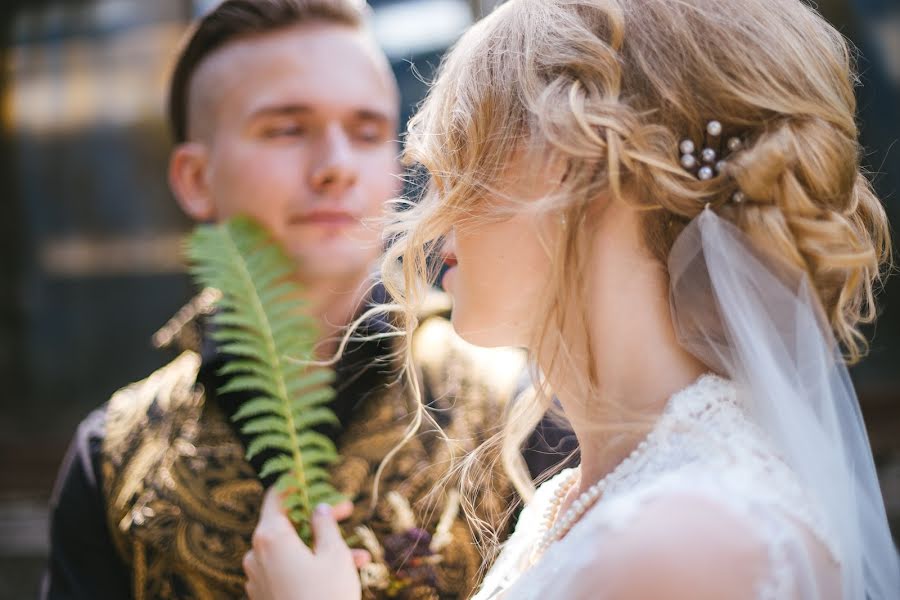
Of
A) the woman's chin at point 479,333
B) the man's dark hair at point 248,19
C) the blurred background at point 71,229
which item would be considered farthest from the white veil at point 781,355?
the blurred background at point 71,229

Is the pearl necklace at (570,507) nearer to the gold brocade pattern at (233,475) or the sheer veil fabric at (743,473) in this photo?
the sheer veil fabric at (743,473)

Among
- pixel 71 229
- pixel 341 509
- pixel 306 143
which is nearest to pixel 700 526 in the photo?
pixel 341 509

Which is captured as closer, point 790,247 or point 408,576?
point 790,247

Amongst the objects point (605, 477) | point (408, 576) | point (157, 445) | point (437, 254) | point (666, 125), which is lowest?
point (408, 576)

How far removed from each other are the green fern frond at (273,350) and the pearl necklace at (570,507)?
16.5 inches

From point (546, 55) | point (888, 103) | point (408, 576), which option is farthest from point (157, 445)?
point (888, 103)

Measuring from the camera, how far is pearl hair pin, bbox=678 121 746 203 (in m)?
1.04

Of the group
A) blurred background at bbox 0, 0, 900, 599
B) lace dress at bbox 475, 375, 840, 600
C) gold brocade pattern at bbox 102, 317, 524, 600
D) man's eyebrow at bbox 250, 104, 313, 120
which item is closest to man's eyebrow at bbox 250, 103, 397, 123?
man's eyebrow at bbox 250, 104, 313, 120

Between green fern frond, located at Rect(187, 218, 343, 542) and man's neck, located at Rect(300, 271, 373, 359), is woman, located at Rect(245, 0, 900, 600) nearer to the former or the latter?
green fern frond, located at Rect(187, 218, 343, 542)

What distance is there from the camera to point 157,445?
1818mm

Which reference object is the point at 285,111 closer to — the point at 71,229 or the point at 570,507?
the point at 570,507

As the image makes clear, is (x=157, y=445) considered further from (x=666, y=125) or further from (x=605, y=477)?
(x=666, y=125)

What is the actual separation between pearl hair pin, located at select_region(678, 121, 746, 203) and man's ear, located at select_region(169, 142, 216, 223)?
1.24m

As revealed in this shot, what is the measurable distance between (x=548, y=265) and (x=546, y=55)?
280 millimetres
